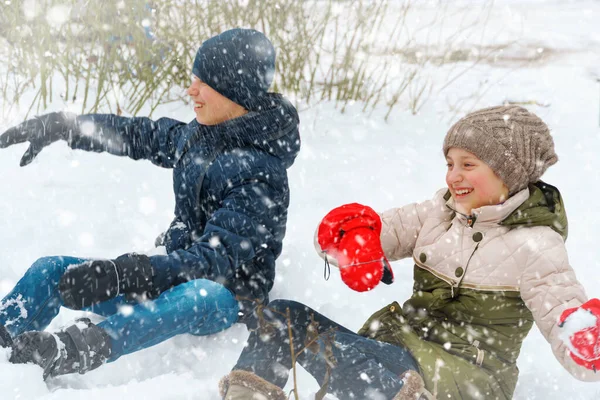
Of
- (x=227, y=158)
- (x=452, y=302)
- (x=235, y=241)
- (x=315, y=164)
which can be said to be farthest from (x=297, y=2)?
(x=452, y=302)

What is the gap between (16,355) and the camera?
220 centimetres

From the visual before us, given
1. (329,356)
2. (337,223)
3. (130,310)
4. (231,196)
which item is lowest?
(329,356)

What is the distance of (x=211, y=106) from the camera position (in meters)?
2.82

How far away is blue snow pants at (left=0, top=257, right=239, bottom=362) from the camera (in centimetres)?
241

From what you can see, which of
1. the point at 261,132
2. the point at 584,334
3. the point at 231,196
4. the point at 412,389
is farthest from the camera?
the point at 261,132

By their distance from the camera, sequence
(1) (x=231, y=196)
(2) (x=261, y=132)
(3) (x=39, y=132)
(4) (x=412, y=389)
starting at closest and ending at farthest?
1. (4) (x=412, y=389)
2. (1) (x=231, y=196)
3. (2) (x=261, y=132)
4. (3) (x=39, y=132)

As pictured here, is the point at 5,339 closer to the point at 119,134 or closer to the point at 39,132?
the point at 39,132

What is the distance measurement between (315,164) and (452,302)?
2403mm

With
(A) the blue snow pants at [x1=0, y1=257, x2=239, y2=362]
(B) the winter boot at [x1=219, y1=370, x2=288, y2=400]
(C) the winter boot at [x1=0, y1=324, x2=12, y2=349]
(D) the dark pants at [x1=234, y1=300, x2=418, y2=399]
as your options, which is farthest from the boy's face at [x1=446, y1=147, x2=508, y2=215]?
(C) the winter boot at [x1=0, y1=324, x2=12, y2=349]

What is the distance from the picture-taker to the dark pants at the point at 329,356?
7.08 ft

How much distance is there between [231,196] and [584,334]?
4.60 feet

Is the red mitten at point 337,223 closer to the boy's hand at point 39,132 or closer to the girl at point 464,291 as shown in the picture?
the girl at point 464,291

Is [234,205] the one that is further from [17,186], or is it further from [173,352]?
[17,186]

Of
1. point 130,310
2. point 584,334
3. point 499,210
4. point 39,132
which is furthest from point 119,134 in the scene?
point 584,334
